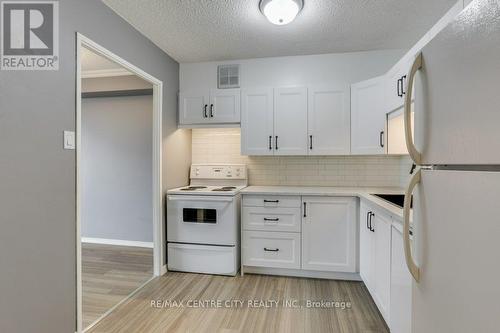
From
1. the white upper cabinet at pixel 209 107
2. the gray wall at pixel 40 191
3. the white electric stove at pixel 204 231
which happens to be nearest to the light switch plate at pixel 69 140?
the gray wall at pixel 40 191

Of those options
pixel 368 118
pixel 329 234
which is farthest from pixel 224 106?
pixel 329 234

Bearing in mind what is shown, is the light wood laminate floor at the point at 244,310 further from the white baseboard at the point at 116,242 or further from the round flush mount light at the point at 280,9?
the round flush mount light at the point at 280,9

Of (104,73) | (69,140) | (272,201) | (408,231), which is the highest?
(104,73)

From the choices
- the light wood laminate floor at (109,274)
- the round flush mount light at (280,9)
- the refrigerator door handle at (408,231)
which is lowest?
the light wood laminate floor at (109,274)

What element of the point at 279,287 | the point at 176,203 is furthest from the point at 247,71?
the point at 279,287

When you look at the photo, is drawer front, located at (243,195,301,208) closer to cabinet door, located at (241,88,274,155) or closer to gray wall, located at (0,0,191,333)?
cabinet door, located at (241,88,274,155)

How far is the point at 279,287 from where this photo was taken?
2559 mm

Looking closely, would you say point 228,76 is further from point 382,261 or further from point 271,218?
point 382,261

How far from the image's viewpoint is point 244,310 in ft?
7.07

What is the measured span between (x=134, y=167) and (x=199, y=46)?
6.68 feet

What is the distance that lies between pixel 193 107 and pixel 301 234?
1956mm

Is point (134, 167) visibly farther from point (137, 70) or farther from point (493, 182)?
point (493, 182)

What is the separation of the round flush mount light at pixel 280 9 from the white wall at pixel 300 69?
3.50 ft

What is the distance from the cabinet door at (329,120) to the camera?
288cm
